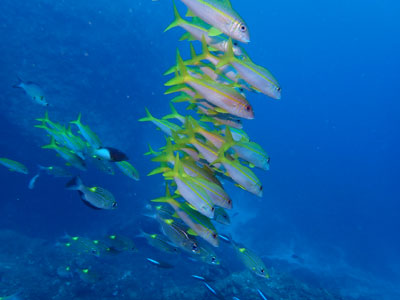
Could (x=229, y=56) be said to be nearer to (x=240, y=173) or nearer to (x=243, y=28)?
(x=243, y=28)

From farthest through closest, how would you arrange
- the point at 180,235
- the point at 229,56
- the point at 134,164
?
the point at 134,164 → the point at 180,235 → the point at 229,56

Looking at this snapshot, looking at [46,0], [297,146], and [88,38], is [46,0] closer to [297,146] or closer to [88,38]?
[88,38]

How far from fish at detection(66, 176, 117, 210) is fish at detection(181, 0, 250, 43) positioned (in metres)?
3.02

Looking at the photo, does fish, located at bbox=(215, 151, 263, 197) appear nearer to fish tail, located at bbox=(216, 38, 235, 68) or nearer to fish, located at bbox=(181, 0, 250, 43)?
fish tail, located at bbox=(216, 38, 235, 68)

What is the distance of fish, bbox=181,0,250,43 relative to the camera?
102 inches

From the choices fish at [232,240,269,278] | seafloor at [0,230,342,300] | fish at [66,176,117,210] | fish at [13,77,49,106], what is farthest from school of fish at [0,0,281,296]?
seafloor at [0,230,342,300]

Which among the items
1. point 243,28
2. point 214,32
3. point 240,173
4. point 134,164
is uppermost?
point 134,164

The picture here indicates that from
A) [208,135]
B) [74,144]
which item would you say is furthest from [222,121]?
[74,144]

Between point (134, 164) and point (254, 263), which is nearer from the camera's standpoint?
point (254, 263)

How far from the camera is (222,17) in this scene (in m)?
2.61

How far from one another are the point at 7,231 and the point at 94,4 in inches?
799

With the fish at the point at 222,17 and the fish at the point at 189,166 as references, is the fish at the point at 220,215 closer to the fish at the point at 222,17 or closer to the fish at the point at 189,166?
the fish at the point at 189,166

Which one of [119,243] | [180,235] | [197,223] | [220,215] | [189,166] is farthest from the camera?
[119,243]

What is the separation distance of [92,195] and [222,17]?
10.4 feet
